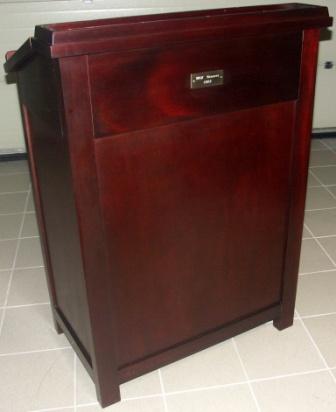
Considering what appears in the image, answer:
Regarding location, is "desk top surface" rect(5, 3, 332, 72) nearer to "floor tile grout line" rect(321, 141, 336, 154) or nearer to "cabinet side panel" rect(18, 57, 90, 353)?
"cabinet side panel" rect(18, 57, 90, 353)

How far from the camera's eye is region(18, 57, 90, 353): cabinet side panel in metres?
1.29

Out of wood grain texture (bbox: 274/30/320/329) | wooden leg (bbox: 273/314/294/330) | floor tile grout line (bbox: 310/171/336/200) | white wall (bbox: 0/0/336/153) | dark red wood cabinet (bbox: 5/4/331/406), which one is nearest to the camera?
dark red wood cabinet (bbox: 5/4/331/406)

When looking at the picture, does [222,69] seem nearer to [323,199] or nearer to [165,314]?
[165,314]

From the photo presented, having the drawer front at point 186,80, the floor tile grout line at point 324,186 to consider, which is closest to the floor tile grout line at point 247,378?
the drawer front at point 186,80

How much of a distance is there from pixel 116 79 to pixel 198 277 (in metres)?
0.72

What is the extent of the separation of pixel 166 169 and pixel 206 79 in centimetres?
27

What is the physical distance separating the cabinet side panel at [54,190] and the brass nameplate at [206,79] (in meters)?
0.36

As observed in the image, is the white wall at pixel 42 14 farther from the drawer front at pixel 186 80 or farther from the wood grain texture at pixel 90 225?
the wood grain texture at pixel 90 225

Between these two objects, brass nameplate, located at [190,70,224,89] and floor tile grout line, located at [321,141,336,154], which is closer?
brass nameplate, located at [190,70,224,89]

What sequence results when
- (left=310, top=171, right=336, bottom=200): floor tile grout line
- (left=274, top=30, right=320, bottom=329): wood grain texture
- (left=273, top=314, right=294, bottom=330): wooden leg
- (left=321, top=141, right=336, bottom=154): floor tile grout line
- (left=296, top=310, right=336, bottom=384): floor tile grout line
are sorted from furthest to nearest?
1. (left=321, top=141, right=336, bottom=154): floor tile grout line
2. (left=310, top=171, right=336, bottom=200): floor tile grout line
3. (left=273, top=314, right=294, bottom=330): wooden leg
4. (left=296, top=310, right=336, bottom=384): floor tile grout line
5. (left=274, top=30, right=320, bottom=329): wood grain texture

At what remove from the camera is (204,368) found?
1.81 metres

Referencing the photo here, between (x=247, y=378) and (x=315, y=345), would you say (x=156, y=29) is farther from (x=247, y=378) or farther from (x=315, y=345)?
(x=315, y=345)

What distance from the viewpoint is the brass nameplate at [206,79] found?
4.37 ft

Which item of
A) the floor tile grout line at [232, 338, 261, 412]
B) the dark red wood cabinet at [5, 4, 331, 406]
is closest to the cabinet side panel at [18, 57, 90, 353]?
the dark red wood cabinet at [5, 4, 331, 406]
